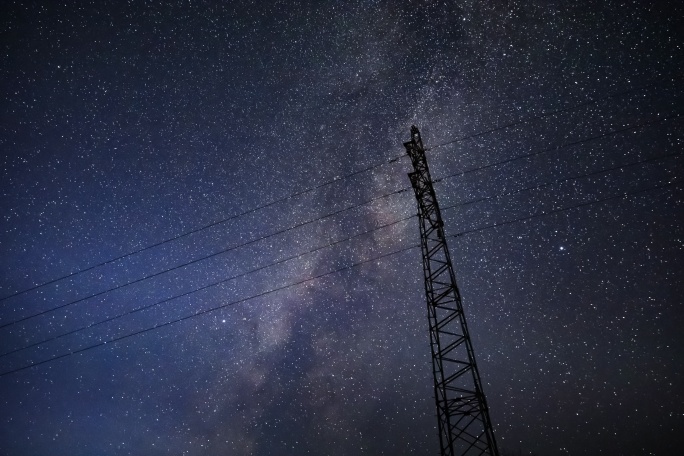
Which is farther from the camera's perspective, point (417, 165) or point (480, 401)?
point (417, 165)

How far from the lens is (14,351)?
1634 cm

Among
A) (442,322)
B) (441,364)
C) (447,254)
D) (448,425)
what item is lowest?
(448,425)

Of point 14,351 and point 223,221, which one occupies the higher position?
point 223,221

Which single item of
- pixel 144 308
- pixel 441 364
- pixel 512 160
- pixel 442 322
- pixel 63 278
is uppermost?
pixel 63 278

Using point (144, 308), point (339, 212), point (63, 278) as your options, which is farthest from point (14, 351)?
point (339, 212)

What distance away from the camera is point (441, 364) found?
10.7m

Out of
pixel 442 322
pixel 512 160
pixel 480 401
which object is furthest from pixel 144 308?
pixel 512 160

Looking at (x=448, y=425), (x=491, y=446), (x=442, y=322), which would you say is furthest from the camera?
(x=442, y=322)

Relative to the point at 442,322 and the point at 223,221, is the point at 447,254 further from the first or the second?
the point at 223,221

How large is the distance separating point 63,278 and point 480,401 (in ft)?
51.0

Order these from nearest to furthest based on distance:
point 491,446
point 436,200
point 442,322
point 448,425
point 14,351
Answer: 1. point 491,446
2. point 448,425
3. point 442,322
4. point 436,200
5. point 14,351

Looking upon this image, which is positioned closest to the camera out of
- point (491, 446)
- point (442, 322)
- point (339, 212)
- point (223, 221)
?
point (491, 446)

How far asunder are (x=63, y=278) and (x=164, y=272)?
4662 mm

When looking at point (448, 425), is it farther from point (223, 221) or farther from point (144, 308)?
point (144, 308)
